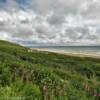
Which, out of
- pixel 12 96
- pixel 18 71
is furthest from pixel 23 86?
pixel 18 71

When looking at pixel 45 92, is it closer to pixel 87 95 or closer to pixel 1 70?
pixel 87 95

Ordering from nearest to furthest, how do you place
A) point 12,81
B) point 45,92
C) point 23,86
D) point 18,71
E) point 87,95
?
point 45,92
point 23,86
point 12,81
point 87,95
point 18,71

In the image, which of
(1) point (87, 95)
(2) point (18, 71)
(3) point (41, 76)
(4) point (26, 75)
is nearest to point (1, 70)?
(2) point (18, 71)

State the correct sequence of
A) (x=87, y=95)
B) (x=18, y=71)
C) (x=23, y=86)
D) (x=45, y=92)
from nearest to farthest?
1. (x=45, y=92)
2. (x=23, y=86)
3. (x=87, y=95)
4. (x=18, y=71)

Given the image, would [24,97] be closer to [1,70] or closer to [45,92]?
[45,92]

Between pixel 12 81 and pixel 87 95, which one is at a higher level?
pixel 12 81

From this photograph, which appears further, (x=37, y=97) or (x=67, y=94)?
(x=67, y=94)

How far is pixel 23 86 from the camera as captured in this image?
6043 millimetres

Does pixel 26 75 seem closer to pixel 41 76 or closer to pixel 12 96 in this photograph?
pixel 41 76

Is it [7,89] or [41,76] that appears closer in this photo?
[7,89]

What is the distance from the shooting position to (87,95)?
22.7 ft

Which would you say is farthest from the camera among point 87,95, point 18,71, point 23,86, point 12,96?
point 18,71

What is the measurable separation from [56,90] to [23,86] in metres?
1.00

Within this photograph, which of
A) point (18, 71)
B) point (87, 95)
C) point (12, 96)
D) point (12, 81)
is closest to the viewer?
point (12, 96)
